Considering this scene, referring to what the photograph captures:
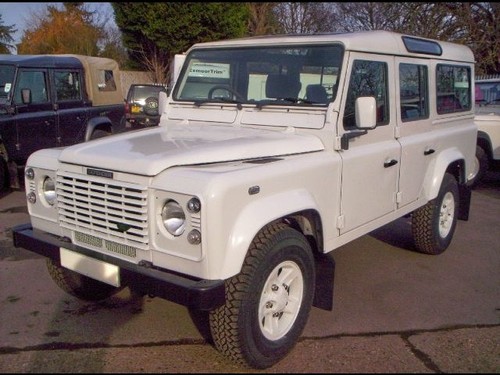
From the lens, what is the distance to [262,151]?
356cm

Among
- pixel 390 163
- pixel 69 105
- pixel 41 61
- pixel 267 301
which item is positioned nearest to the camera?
pixel 267 301

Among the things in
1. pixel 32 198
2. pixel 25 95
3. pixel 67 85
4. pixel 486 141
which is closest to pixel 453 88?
pixel 486 141

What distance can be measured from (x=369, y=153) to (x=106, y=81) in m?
8.06

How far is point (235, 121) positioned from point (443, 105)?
2.52 metres

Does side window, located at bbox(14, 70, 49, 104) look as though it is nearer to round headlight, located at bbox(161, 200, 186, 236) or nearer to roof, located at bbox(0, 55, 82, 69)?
roof, located at bbox(0, 55, 82, 69)

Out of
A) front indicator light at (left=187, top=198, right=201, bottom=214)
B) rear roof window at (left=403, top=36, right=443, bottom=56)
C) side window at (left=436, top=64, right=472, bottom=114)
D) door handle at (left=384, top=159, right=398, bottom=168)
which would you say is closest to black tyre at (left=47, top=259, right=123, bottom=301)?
front indicator light at (left=187, top=198, right=201, bottom=214)

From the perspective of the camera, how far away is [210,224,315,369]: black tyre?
9.89 feet

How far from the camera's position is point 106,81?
11.0 m

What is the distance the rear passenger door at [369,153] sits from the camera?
13.0 feet

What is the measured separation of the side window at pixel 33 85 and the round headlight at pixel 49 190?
5.41 m

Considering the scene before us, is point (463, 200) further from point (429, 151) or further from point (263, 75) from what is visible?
point (263, 75)

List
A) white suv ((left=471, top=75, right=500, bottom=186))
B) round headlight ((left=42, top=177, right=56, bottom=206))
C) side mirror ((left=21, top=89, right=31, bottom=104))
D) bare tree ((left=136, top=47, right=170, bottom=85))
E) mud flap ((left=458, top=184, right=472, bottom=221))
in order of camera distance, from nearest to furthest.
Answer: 1. round headlight ((left=42, top=177, right=56, bottom=206))
2. mud flap ((left=458, top=184, right=472, bottom=221))
3. side mirror ((left=21, top=89, right=31, bottom=104))
4. white suv ((left=471, top=75, right=500, bottom=186))
5. bare tree ((left=136, top=47, right=170, bottom=85))

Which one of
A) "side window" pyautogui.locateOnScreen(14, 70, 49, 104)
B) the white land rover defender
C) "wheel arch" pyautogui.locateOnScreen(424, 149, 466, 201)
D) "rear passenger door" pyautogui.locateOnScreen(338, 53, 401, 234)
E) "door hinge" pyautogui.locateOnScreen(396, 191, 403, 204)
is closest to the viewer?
the white land rover defender

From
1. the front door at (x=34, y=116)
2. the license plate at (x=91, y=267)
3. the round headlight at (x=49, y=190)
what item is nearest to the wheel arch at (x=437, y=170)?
the license plate at (x=91, y=267)
